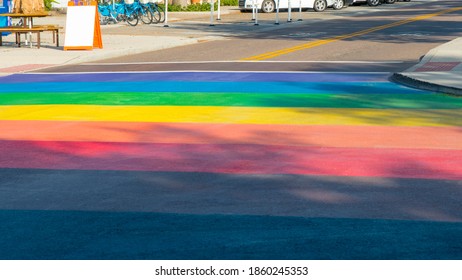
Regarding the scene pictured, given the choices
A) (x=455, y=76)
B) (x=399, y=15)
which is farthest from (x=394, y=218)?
(x=399, y=15)

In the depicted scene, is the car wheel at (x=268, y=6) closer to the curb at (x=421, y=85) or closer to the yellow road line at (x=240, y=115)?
the curb at (x=421, y=85)

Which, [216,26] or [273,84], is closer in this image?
[273,84]

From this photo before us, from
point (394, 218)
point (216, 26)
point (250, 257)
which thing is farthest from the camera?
point (216, 26)

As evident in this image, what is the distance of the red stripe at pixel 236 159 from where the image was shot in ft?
35.1

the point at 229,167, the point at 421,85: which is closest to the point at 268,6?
the point at 421,85

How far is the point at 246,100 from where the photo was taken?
55.8 feet

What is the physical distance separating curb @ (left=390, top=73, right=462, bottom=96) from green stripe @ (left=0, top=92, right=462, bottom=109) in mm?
225

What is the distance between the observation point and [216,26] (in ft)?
136

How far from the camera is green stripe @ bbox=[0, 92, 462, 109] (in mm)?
16281

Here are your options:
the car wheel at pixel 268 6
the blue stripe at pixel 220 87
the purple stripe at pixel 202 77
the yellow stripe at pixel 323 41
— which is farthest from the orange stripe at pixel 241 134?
the car wheel at pixel 268 6

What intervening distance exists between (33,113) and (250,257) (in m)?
9.20

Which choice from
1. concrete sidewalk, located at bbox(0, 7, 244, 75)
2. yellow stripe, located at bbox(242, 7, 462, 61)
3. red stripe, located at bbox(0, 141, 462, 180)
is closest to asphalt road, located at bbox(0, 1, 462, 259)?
red stripe, located at bbox(0, 141, 462, 180)

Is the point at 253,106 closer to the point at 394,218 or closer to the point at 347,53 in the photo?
the point at 394,218

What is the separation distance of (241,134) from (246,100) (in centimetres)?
377
